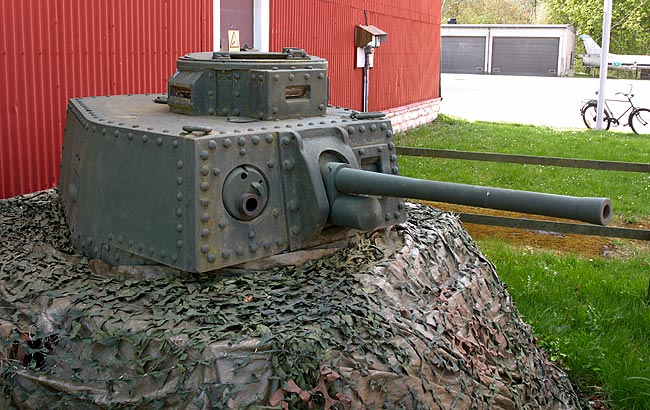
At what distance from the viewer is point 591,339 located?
21.5ft

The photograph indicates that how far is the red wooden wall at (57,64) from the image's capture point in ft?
22.6

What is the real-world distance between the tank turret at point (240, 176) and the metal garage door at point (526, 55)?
148 feet

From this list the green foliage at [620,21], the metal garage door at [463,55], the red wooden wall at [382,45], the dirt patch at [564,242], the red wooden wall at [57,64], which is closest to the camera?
the red wooden wall at [57,64]

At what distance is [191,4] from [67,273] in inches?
211

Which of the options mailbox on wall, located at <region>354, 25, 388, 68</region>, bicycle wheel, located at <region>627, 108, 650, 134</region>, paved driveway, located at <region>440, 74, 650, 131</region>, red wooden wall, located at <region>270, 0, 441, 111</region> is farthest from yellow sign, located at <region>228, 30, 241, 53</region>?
bicycle wheel, located at <region>627, 108, 650, 134</region>

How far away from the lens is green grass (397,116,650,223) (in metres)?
12.1

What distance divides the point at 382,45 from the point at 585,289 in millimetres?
9827

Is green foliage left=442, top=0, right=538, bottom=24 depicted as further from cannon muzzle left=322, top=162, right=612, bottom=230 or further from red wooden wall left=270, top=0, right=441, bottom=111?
cannon muzzle left=322, top=162, right=612, bottom=230

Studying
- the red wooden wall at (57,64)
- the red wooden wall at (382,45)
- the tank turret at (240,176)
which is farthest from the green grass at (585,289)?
the red wooden wall at (57,64)

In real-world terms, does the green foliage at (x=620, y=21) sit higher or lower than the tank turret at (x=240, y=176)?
higher

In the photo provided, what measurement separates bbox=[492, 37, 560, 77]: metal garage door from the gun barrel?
1794 inches

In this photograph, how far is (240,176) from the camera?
13.1 feet

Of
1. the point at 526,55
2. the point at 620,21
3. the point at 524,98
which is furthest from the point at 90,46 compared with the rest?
the point at 620,21

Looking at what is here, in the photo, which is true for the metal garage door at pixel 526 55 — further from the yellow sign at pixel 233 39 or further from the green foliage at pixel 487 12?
the yellow sign at pixel 233 39
